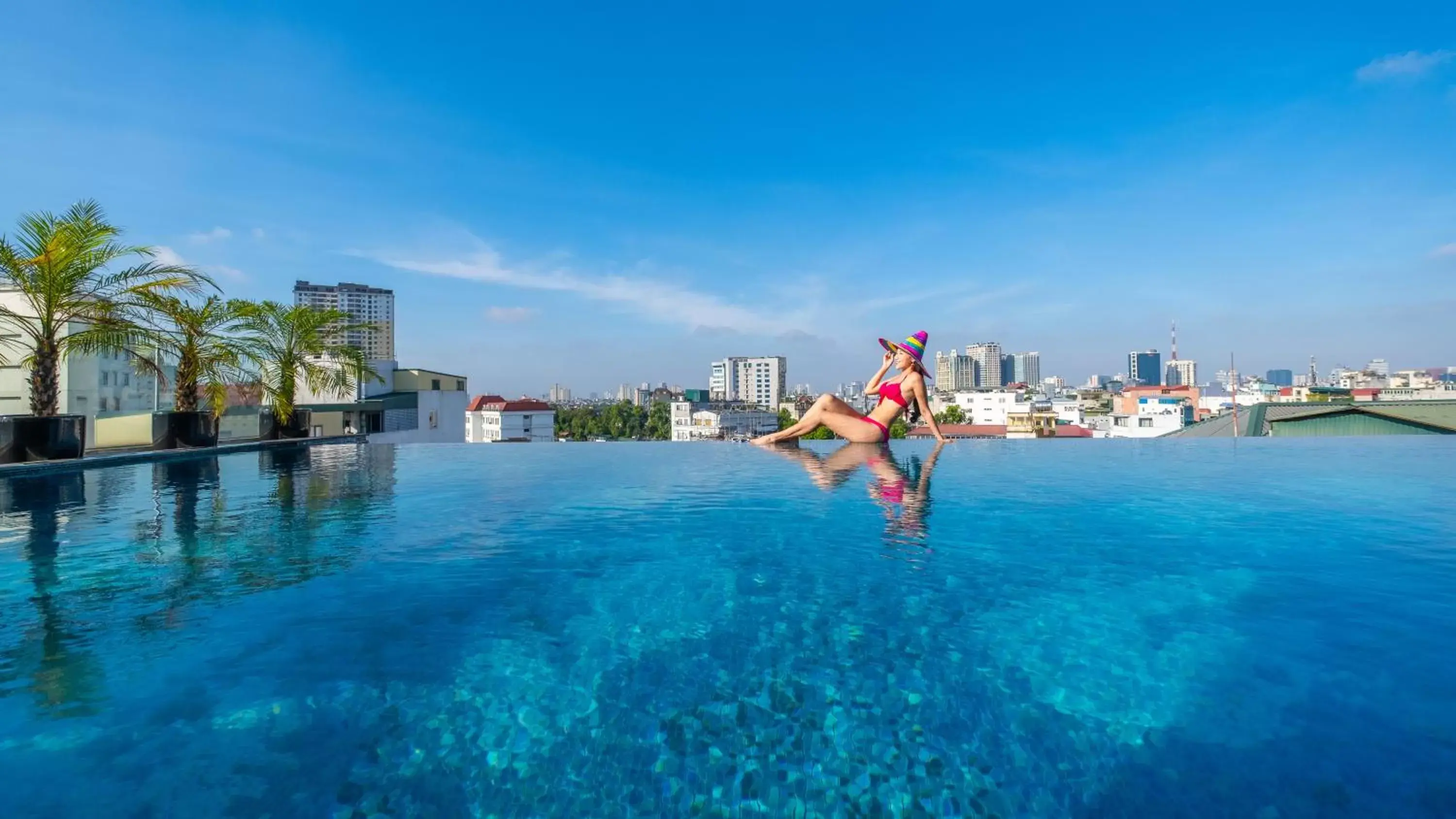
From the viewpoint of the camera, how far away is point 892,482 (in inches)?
420

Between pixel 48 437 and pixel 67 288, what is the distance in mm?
2731

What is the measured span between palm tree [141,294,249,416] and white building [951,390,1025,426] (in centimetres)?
9600

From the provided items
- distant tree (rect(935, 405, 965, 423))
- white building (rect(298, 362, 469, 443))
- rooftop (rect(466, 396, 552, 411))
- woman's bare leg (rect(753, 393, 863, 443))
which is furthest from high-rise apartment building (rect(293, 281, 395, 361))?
woman's bare leg (rect(753, 393, 863, 443))

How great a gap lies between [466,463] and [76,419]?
6924mm

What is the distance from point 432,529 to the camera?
7.59 meters

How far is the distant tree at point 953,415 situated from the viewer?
102m

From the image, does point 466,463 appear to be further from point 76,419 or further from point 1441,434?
point 1441,434

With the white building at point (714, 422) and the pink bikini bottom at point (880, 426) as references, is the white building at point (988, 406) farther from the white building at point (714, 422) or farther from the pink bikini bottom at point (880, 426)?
the pink bikini bottom at point (880, 426)

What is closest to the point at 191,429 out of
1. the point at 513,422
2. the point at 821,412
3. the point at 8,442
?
the point at 8,442

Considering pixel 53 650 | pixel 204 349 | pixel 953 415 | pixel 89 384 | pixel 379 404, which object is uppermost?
pixel 204 349

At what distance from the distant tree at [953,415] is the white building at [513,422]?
6366 centimetres

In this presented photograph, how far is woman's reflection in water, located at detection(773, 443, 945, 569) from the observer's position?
6754mm

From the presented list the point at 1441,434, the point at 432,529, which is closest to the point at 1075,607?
the point at 432,529

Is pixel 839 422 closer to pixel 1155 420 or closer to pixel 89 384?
pixel 89 384
